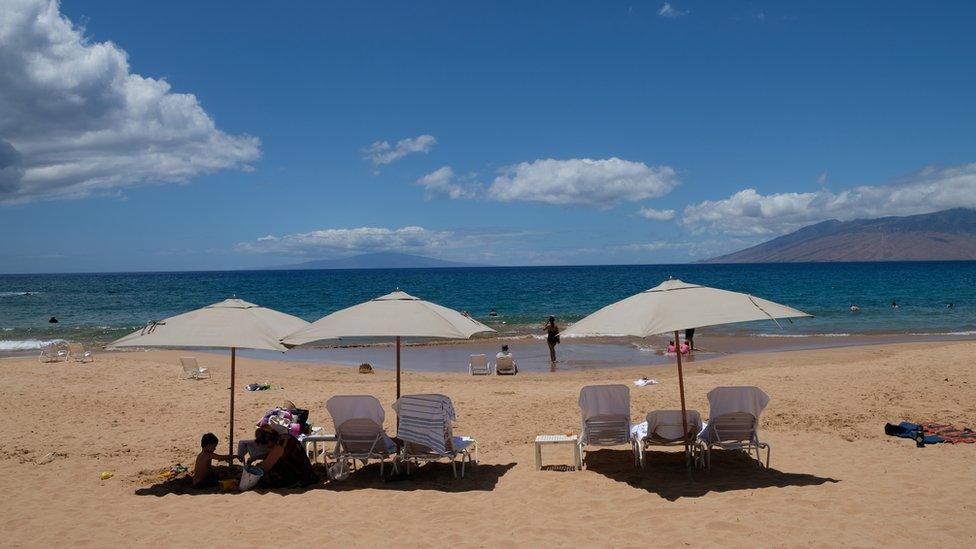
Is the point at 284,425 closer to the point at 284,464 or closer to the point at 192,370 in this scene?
the point at 284,464

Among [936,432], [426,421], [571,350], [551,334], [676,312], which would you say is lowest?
[571,350]

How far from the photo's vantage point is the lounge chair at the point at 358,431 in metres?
7.82

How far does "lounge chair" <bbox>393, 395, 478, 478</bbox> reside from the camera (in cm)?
779

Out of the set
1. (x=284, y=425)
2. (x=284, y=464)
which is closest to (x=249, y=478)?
(x=284, y=464)

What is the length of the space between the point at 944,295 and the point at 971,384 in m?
50.8

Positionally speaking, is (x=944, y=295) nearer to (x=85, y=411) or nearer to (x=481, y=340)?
(x=481, y=340)

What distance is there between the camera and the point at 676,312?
694 centimetres

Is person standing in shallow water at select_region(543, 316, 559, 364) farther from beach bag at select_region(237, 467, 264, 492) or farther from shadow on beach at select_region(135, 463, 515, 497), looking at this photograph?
beach bag at select_region(237, 467, 264, 492)

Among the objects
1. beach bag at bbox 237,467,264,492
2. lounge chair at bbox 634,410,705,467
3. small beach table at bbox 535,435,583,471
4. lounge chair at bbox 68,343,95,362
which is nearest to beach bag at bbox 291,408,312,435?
beach bag at bbox 237,467,264,492

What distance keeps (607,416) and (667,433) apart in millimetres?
708

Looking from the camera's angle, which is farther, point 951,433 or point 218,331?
point 951,433

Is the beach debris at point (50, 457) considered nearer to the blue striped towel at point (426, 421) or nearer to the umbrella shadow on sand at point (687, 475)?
the blue striped towel at point (426, 421)

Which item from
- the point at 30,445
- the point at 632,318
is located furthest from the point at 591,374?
the point at 30,445

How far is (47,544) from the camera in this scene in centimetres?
581
